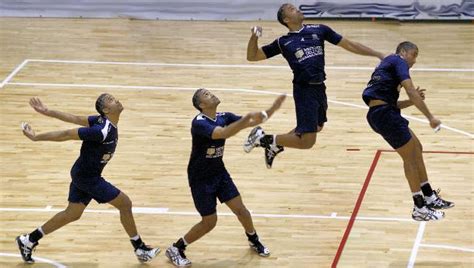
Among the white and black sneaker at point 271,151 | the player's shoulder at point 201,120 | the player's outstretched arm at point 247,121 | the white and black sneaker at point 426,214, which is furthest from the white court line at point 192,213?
the player's outstretched arm at point 247,121

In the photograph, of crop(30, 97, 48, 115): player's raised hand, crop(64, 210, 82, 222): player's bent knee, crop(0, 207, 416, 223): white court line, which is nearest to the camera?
crop(30, 97, 48, 115): player's raised hand

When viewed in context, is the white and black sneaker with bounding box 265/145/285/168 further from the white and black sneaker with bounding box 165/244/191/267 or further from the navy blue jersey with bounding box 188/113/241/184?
the white and black sneaker with bounding box 165/244/191/267

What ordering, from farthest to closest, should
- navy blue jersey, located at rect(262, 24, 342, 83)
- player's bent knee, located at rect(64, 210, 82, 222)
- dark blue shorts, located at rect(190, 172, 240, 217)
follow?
navy blue jersey, located at rect(262, 24, 342, 83) → player's bent knee, located at rect(64, 210, 82, 222) → dark blue shorts, located at rect(190, 172, 240, 217)

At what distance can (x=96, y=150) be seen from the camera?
1325cm

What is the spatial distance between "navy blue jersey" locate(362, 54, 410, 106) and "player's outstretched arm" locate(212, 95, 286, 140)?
2291mm

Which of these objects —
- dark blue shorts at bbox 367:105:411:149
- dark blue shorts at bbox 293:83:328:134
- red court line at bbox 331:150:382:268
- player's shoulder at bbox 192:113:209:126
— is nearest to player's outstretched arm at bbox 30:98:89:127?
player's shoulder at bbox 192:113:209:126

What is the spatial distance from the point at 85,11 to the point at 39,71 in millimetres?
4505

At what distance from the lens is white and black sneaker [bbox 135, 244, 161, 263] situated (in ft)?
44.4

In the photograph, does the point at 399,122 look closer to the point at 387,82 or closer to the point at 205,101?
the point at 387,82

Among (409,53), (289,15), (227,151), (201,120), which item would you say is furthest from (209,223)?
(227,151)

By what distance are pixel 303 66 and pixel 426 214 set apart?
2.68m

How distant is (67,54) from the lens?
23.8 m

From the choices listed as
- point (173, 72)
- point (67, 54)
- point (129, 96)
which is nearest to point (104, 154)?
point (129, 96)

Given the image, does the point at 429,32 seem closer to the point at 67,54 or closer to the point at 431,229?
the point at 67,54
